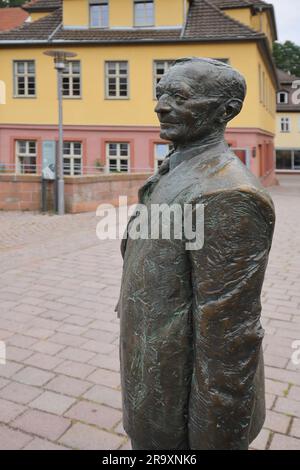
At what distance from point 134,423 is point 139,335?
13.4 inches

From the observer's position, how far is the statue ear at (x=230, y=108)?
1.82 metres

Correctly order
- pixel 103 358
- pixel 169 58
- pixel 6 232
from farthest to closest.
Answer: pixel 169 58, pixel 6 232, pixel 103 358

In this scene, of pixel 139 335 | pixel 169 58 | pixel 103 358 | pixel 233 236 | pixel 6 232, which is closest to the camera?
pixel 233 236

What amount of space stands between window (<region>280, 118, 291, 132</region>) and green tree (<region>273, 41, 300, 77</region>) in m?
14.5

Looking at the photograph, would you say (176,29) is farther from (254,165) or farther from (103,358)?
(103,358)

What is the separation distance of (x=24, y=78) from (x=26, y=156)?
3644 millimetres

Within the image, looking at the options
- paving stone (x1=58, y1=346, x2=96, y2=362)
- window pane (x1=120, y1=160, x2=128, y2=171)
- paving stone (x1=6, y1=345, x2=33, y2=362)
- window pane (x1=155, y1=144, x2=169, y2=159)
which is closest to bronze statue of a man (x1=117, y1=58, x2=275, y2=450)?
paving stone (x1=58, y1=346, x2=96, y2=362)

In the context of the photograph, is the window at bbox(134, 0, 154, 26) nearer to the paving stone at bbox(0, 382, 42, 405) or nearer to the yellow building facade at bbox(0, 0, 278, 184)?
the yellow building facade at bbox(0, 0, 278, 184)

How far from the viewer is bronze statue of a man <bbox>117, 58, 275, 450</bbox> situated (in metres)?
1.66

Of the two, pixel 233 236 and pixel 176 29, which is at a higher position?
pixel 176 29

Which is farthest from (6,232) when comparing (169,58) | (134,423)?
(169,58)

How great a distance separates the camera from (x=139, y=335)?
1.91m

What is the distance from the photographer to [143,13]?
2375 cm

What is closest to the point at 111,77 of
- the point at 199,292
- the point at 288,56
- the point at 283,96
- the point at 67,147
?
the point at 67,147
